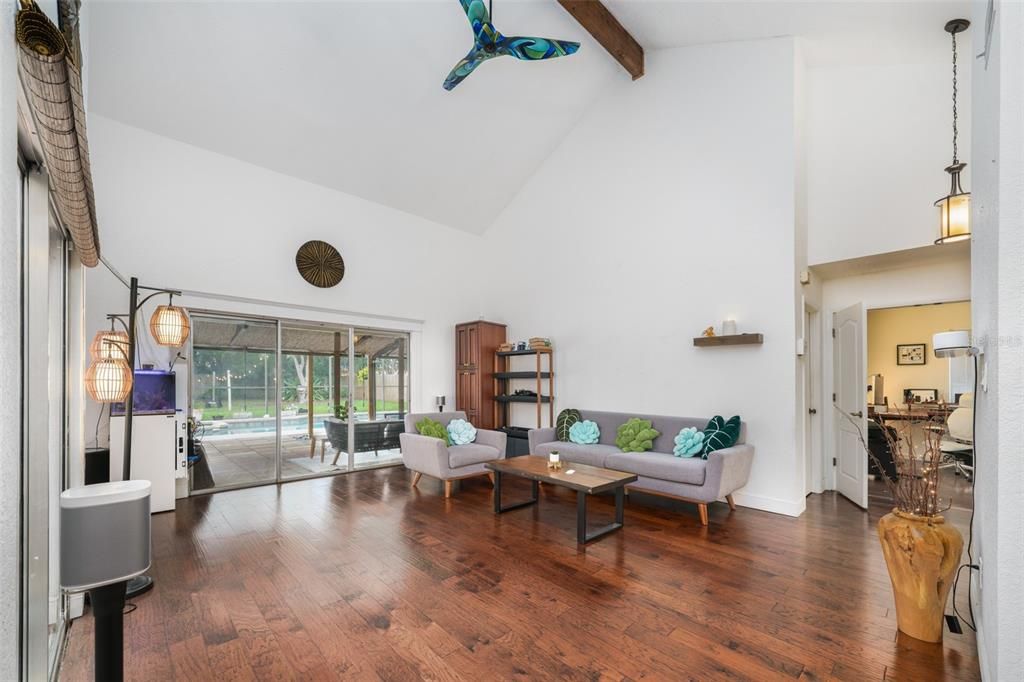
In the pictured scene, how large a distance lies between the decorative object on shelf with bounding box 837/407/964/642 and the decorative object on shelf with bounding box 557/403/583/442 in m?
3.56

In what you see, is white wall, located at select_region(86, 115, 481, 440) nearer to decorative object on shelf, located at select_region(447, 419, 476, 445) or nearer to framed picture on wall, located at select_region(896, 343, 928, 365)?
decorative object on shelf, located at select_region(447, 419, 476, 445)

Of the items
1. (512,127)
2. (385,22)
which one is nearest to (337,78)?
(385,22)

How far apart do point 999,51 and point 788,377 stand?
3349 mm

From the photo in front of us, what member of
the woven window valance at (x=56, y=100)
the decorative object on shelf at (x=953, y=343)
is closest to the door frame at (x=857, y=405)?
the decorative object on shelf at (x=953, y=343)

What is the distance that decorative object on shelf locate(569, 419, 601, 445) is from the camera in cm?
553

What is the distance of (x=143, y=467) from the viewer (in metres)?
4.40

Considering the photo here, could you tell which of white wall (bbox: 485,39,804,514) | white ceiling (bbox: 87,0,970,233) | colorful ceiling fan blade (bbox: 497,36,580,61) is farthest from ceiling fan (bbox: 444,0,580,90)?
white wall (bbox: 485,39,804,514)

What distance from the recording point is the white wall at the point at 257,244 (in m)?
4.59

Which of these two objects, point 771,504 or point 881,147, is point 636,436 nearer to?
point 771,504

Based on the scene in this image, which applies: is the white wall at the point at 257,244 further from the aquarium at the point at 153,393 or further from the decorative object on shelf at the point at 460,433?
the decorative object on shelf at the point at 460,433

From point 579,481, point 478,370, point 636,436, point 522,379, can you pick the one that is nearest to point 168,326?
point 579,481

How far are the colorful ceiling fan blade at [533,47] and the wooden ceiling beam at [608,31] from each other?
988 millimetres

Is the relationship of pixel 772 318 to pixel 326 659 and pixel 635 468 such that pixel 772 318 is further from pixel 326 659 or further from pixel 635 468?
pixel 326 659

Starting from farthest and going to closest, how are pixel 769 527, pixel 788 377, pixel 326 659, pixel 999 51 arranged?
1. pixel 788 377
2. pixel 769 527
3. pixel 326 659
4. pixel 999 51
